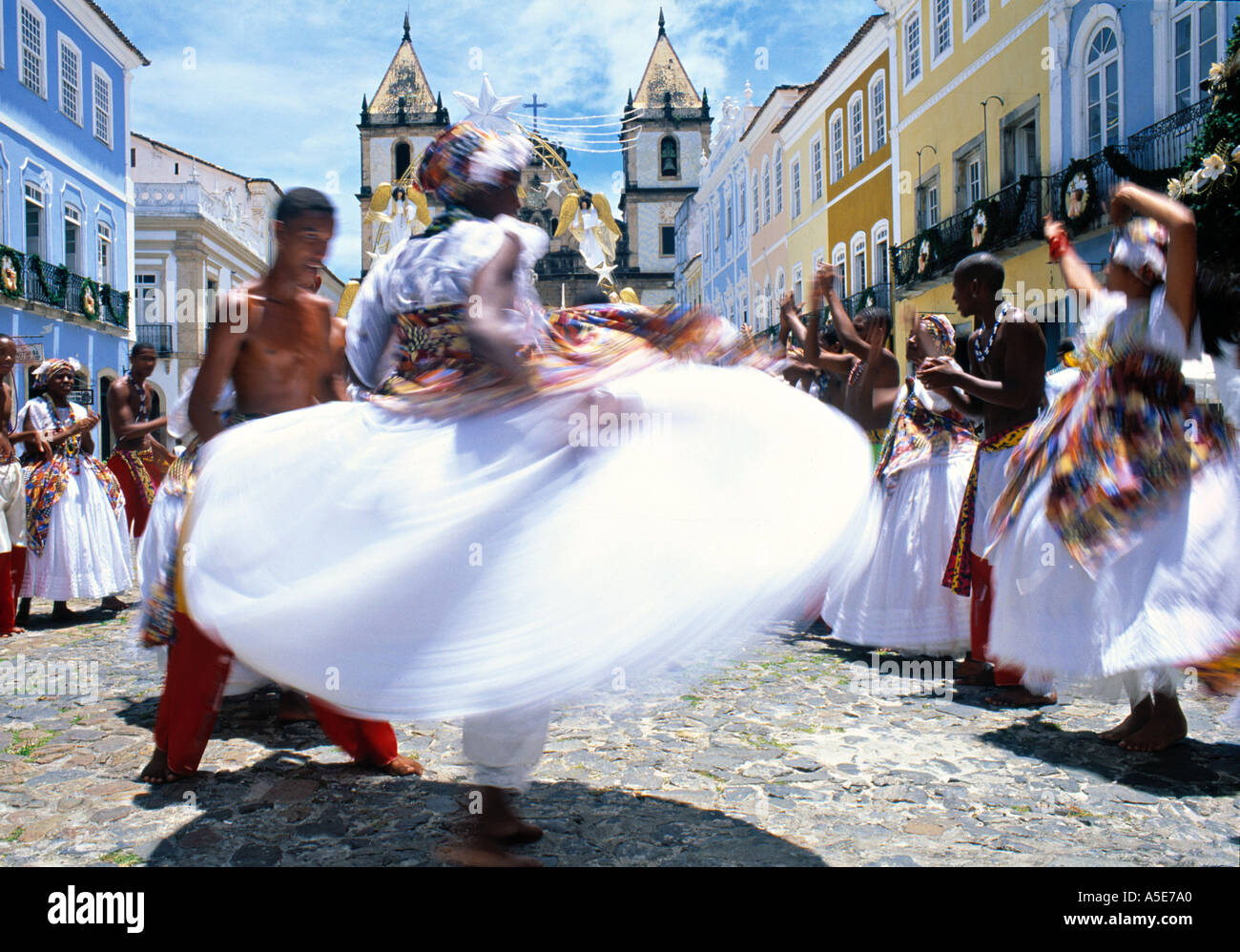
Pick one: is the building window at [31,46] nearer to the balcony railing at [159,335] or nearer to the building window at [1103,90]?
the balcony railing at [159,335]

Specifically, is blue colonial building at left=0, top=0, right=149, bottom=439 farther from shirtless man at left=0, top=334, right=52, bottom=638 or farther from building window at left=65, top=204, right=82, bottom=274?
shirtless man at left=0, top=334, right=52, bottom=638

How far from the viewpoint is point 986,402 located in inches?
192

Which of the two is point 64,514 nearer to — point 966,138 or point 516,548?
point 516,548

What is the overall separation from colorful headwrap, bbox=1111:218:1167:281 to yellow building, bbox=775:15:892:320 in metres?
17.9

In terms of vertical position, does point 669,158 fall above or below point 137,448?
above

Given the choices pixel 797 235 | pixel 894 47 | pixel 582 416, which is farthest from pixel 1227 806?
pixel 797 235

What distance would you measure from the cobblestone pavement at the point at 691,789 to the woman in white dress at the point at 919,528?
67 centimetres

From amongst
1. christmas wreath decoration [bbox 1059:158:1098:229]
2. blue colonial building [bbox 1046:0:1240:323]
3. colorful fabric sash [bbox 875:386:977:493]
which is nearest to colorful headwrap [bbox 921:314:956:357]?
colorful fabric sash [bbox 875:386:977:493]

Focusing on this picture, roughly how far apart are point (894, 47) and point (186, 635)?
73.9 feet

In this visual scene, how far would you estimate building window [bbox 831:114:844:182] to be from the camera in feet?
84.8

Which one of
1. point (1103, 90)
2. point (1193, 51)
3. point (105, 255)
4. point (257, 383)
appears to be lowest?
point (257, 383)

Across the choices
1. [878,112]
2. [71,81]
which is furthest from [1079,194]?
[71,81]

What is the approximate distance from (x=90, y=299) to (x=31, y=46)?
5712 mm

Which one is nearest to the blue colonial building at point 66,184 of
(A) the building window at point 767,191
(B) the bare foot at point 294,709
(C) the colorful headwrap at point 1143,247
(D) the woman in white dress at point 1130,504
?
(A) the building window at point 767,191
